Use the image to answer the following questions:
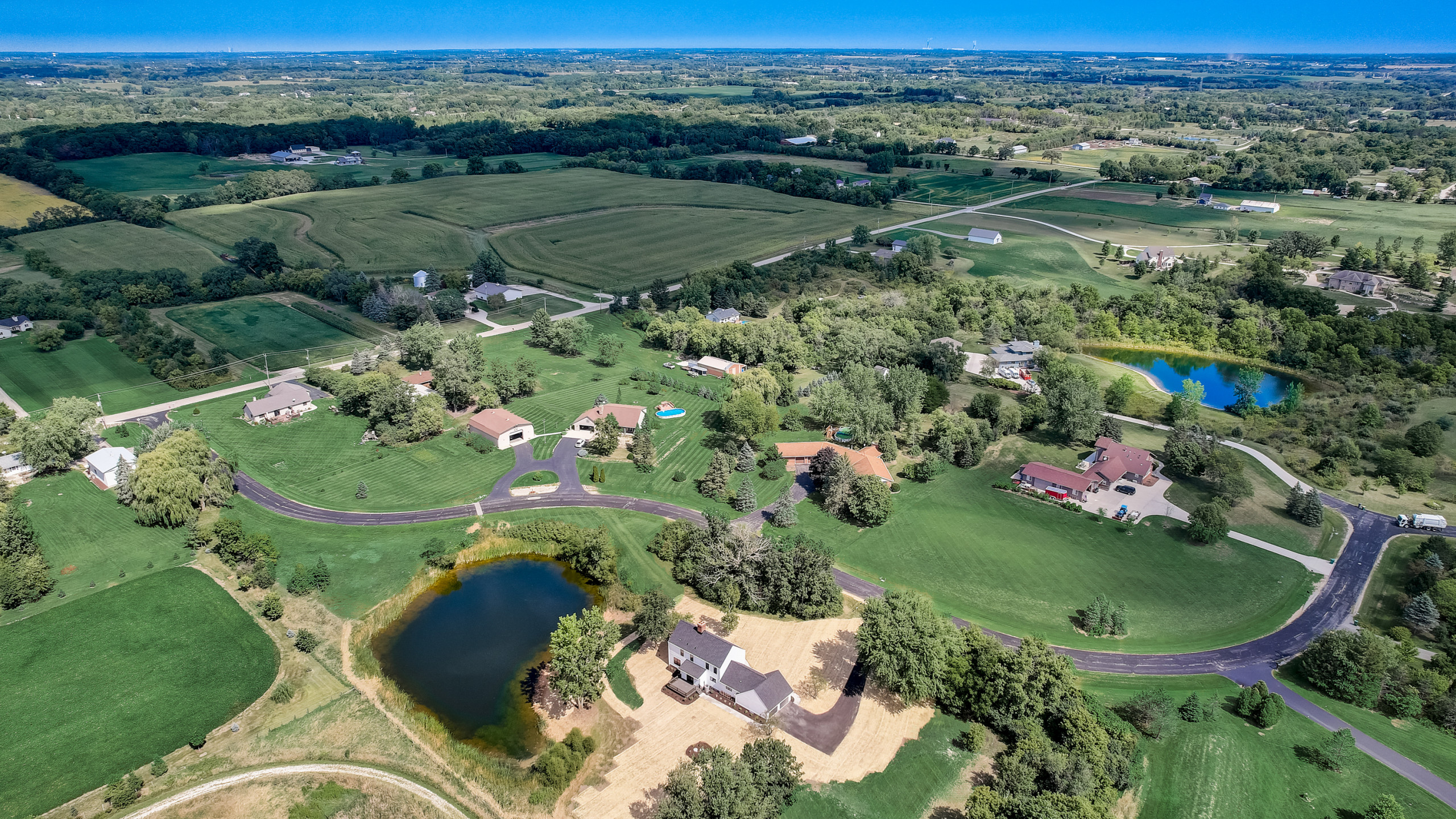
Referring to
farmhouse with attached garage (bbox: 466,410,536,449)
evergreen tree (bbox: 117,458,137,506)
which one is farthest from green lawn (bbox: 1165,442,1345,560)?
evergreen tree (bbox: 117,458,137,506)

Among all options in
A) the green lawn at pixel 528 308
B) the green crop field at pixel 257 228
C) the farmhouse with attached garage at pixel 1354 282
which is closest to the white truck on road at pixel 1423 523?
the farmhouse with attached garage at pixel 1354 282

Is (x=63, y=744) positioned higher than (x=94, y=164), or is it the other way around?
(x=94, y=164)

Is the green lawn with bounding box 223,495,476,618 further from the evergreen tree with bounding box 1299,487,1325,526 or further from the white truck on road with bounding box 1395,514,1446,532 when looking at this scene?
the white truck on road with bounding box 1395,514,1446,532

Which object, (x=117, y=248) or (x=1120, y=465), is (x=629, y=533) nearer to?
(x=1120, y=465)

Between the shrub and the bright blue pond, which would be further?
the bright blue pond

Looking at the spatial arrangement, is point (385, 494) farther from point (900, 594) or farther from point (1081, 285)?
point (1081, 285)

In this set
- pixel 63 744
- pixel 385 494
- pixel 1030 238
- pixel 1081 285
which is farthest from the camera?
pixel 1030 238

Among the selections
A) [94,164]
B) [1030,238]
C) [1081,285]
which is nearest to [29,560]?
[1081,285]
